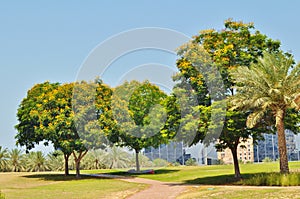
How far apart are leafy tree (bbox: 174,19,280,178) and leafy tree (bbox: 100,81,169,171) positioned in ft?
38.6

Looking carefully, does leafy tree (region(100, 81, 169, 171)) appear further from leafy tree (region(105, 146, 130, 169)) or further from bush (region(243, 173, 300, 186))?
leafy tree (region(105, 146, 130, 169))

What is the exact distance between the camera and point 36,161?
66.1m

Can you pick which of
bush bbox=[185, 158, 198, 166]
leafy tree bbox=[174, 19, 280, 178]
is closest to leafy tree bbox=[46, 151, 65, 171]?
bush bbox=[185, 158, 198, 166]

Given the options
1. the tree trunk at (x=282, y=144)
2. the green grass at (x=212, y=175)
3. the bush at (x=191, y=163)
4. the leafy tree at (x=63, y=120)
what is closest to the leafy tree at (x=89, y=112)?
the leafy tree at (x=63, y=120)

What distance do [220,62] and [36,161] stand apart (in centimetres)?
4300

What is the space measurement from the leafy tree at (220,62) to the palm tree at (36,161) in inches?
1534

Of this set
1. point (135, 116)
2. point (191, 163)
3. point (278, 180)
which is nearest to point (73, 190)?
point (278, 180)

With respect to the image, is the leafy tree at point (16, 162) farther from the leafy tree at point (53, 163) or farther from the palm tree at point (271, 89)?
the palm tree at point (271, 89)

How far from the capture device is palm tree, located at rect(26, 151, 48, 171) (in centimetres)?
6588

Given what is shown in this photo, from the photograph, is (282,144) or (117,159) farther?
(117,159)

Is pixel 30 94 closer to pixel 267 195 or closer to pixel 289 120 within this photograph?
pixel 289 120

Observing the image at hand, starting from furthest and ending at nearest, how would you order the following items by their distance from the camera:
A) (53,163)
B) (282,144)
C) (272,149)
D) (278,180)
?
(272,149)
(53,163)
(282,144)
(278,180)

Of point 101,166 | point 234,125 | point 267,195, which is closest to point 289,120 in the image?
point 234,125

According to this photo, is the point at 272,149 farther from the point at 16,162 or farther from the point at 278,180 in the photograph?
the point at 278,180
